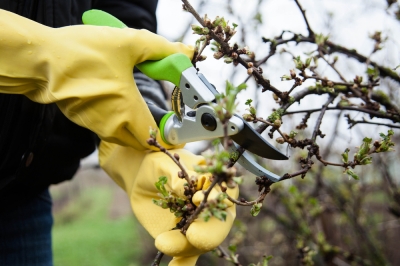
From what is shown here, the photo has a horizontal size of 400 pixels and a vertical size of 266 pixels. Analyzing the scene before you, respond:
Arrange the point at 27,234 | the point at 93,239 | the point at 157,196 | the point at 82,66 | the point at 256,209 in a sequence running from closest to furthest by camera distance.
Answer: the point at 256,209, the point at 82,66, the point at 157,196, the point at 27,234, the point at 93,239

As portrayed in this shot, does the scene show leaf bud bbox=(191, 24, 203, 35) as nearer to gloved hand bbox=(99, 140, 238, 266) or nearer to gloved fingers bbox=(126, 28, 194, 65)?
gloved fingers bbox=(126, 28, 194, 65)

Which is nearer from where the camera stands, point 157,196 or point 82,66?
point 82,66

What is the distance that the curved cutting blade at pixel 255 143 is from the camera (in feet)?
3.11

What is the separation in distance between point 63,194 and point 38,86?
13019mm

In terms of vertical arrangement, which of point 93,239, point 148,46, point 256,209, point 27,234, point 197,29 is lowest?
point 93,239

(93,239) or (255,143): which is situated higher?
(255,143)

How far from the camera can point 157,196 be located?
119cm

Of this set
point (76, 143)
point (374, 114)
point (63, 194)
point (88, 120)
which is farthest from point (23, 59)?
point (63, 194)

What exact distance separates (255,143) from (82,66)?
0.44m

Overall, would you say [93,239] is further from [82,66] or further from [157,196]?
[82,66]

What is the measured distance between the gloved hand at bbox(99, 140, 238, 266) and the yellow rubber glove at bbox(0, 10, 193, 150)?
5.8 inches

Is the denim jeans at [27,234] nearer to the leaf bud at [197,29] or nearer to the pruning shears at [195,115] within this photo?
the pruning shears at [195,115]

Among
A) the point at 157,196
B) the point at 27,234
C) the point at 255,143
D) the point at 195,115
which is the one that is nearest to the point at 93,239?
the point at 27,234

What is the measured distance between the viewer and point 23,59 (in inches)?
39.1
